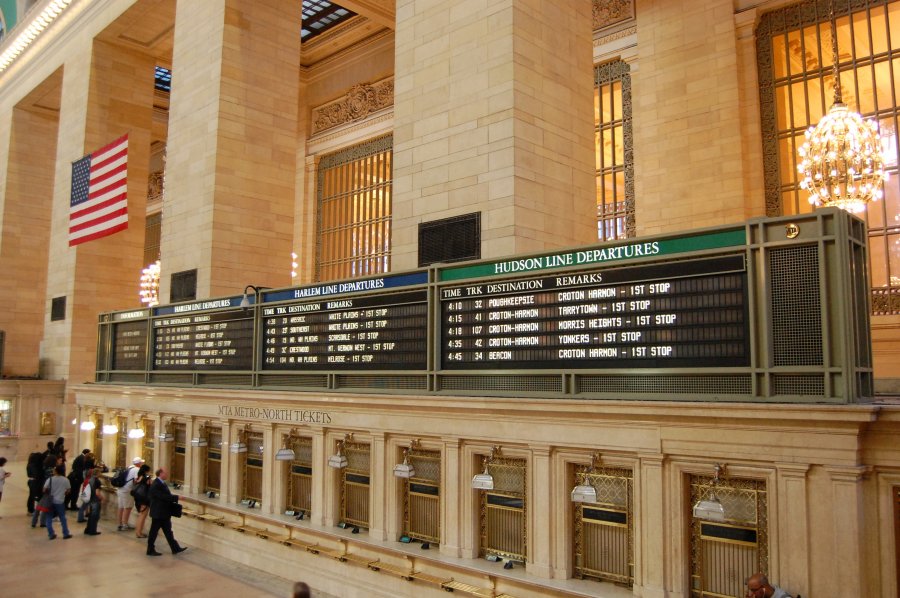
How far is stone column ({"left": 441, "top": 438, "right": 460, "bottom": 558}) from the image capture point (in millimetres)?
7223

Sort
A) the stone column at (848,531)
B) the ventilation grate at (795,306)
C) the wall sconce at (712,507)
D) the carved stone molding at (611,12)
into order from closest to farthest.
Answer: the stone column at (848,531) < the ventilation grate at (795,306) < the wall sconce at (712,507) < the carved stone molding at (611,12)

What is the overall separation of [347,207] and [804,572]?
21.3 metres

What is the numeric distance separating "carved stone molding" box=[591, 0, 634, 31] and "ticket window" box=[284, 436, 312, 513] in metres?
12.5

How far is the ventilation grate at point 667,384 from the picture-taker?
5482 millimetres

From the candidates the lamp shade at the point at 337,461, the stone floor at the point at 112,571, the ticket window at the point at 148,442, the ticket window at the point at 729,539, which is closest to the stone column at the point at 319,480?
the lamp shade at the point at 337,461

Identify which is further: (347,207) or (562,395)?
(347,207)

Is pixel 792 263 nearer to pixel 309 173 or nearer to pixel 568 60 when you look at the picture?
pixel 568 60

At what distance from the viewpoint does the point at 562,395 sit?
6523 millimetres

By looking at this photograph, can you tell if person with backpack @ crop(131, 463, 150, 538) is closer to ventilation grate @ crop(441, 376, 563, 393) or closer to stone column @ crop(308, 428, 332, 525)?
stone column @ crop(308, 428, 332, 525)

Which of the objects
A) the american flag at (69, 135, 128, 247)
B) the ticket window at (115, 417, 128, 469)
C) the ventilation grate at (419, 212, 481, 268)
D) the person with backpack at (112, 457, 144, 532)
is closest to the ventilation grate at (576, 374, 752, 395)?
the ventilation grate at (419, 212, 481, 268)

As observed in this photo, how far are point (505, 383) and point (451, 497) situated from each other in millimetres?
1355

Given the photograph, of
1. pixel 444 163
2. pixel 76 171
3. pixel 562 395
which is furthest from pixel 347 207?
pixel 562 395

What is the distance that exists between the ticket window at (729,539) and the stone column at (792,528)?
0.21 meters

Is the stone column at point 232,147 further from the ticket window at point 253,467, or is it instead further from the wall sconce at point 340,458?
the wall sconce at point 340,458
